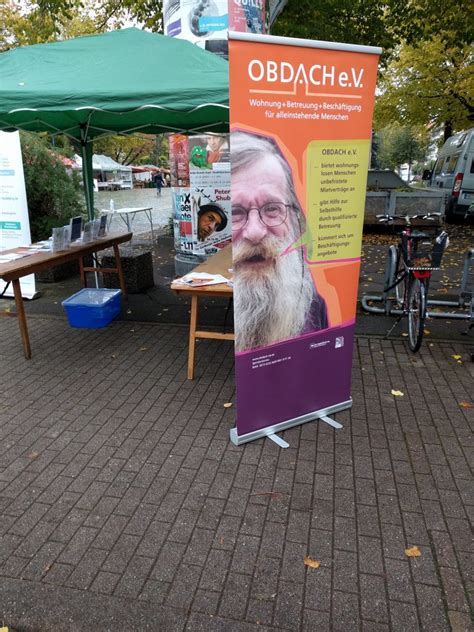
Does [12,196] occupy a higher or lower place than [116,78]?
lower

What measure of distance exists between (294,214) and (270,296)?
0.55m

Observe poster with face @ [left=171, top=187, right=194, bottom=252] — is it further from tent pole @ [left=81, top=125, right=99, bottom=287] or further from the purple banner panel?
the purple banner panel

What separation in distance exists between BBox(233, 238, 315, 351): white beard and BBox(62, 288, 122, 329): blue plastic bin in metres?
3.12

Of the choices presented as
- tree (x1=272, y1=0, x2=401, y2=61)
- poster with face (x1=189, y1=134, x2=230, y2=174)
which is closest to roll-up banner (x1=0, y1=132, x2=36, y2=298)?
poster with face (x1=189, y1=134, x2=230, y2=174)

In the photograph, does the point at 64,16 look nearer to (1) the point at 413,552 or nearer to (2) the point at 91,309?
(2) the point at 91,309

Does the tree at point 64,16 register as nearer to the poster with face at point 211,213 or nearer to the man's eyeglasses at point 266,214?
the poster with face at point 211,213

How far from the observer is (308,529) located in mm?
2617

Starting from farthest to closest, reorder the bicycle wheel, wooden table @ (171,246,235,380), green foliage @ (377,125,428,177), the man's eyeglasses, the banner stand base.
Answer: green foliage @ (377,125,428,177), the bicycle wheel, wooden table @ (171,246,235,380), the banner stand base, the man's eyeglasses

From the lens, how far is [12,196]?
6.45m

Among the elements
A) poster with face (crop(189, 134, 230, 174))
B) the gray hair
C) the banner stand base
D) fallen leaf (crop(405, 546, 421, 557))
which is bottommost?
fallen leaf (crop(405, 546, 421, 557))

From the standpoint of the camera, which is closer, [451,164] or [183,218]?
[183,218]

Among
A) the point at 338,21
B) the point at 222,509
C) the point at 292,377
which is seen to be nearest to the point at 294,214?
the point at 292,377

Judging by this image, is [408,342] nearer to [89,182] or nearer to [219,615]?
[219,615]

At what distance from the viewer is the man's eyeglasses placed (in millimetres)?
2751
